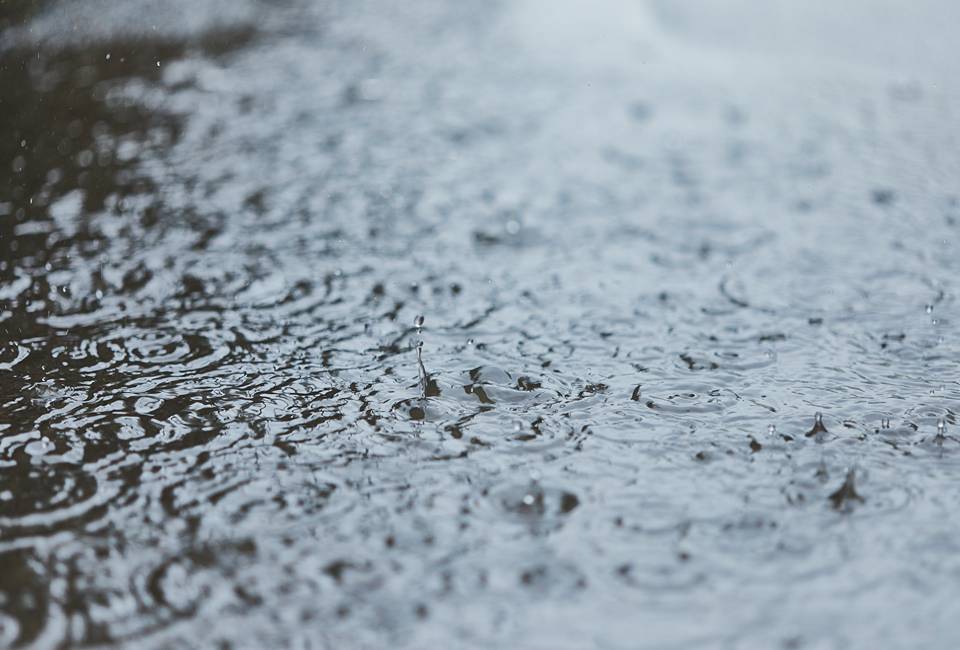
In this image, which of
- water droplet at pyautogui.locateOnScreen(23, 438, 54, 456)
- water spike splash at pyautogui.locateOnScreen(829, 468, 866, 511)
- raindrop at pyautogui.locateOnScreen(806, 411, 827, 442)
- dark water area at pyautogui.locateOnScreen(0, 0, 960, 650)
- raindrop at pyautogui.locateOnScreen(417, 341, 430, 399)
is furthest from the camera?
raindrop at pyautogui.locateOnScreen(417, 341, 430, 399)

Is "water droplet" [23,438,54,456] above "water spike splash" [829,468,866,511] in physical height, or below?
above

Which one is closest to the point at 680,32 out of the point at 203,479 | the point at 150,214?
the point at 150,214

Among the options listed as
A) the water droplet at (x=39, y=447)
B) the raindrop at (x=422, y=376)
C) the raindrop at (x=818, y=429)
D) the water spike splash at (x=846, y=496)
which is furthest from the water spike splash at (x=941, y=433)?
the water droplet at (x=39, y=447)

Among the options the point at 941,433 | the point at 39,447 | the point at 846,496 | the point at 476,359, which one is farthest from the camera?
the point at 476,359

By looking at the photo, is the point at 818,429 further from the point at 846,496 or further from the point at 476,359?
the point at 476,359

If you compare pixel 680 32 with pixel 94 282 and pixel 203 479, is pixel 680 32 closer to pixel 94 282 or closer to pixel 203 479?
pixel 94 282

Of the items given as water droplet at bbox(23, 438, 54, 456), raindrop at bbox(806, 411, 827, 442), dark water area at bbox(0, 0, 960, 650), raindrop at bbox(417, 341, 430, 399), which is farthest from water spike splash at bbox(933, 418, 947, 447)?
water droplet at bbox(23, 438, 54, 456)

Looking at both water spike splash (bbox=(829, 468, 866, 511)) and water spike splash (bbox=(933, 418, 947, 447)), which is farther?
water spike splash (bbox=(933, 418, 947, 447))

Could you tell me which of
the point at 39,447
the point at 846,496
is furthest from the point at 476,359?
the point at 39,447

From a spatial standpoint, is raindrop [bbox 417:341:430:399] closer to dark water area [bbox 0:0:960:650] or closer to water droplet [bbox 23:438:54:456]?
dark water area [bbox 0:0:960:650]
